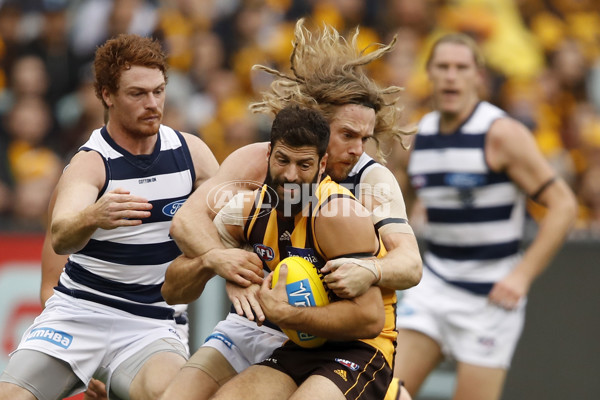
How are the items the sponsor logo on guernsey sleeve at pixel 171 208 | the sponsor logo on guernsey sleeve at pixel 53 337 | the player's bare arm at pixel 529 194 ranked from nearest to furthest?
1. the sponsor logo on guernsey sleeve at pixel 53 337
2. the sponsor logo on guernsey sleeve at pixel 171 208
3. the player's bare arm at pixel 529 194

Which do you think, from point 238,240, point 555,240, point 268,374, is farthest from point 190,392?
point 555,240

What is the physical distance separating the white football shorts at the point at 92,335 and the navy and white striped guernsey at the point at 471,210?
2.40 m

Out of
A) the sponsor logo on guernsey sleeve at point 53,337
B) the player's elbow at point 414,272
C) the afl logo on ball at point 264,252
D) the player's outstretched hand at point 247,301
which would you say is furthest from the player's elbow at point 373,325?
the sponsor logo on guernsey sleeve at point 53,337

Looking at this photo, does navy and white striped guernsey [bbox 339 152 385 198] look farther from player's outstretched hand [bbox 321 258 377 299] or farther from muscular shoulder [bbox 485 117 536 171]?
muscular shoulder [bbox 485 117 536 171]

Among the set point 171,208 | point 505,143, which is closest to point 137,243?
point 171,208

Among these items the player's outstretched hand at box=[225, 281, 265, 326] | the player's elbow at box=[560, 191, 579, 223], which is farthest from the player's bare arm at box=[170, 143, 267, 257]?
the player's elbow at box=[560, 191, 579, 223]

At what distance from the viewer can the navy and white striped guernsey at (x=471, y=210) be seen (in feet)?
23.1

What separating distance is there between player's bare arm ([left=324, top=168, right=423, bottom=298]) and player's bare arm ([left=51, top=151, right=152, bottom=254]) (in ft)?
3.62

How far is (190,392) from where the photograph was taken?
15.4ft

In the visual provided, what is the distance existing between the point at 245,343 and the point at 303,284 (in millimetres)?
736

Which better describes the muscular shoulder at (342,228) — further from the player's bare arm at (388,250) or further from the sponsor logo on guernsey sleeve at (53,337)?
the sponsor logo on guernsey sleeve at (53,337)

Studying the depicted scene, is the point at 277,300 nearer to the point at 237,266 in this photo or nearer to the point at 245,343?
the point at 237,266

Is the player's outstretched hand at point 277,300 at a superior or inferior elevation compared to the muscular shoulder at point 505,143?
inferior

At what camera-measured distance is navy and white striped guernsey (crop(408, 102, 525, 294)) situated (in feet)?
23.1
